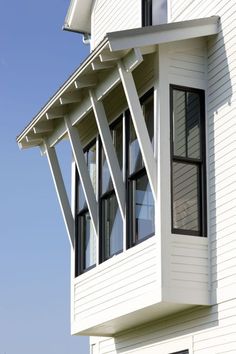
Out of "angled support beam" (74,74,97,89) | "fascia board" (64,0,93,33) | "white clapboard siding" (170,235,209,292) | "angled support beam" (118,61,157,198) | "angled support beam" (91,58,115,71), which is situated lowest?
"white clapboard siding" (170,235,209,292)

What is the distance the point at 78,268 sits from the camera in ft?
47.8

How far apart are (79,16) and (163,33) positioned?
6682mm

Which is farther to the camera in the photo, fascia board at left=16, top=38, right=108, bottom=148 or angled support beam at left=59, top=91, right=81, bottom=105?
angled support beam at left=59, top=91, right=81, bottom=105

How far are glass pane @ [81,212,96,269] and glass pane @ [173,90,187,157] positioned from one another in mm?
2861

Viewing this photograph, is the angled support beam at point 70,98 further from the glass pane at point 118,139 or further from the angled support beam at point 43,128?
the angled support beam at point 43,128

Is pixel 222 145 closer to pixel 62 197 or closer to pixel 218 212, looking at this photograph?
pixel 218 212

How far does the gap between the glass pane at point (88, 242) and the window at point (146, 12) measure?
3.48m

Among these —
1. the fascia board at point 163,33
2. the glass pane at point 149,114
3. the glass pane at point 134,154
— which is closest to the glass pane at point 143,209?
the glass pane at point 134,154

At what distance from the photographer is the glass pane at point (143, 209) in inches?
472

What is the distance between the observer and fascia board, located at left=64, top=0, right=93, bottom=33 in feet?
58.2

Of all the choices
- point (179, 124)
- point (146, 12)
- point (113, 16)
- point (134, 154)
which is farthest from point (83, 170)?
point (113, 16)

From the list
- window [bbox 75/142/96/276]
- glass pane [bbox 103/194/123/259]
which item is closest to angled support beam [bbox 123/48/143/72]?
glass pane [bbox 103/194/123/259]

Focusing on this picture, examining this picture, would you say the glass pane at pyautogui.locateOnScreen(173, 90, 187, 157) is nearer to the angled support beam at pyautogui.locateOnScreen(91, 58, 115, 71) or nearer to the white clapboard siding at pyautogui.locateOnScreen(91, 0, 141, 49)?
the angled support beam at pyautogui.locateOnScreen(91, 58, 115, 71)

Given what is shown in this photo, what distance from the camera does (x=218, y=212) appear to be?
11.6 metres
